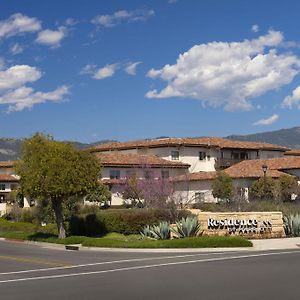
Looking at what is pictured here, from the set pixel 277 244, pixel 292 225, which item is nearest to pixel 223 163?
pixel 292 225

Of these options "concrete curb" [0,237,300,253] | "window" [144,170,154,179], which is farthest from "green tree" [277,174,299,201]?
"concrete curb" [0,237,300,253]

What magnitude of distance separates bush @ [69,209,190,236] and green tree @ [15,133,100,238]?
419 cm

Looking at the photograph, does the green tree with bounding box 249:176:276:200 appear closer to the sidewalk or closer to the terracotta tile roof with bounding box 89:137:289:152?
the terracotta tile roof with bounding box 89:137:289:152

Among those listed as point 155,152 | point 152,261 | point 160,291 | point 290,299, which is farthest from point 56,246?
point 155,152

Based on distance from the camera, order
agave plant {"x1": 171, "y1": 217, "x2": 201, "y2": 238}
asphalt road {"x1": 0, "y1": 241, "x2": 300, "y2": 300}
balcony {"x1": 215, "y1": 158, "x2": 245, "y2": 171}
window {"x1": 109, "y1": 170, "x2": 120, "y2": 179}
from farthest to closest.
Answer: balcony {"x1": 215, "y1": 158, "x2": 245, "y2": 171}, window {"x1": 109, "y1": 170, "x2": 120, "y2": 179}, agave plant {"x1": 171, "y1": 217, "x2": 201, "y2": 238}, asphalt road {"x1": 0, "y1": 241, "x2": 300, "y2": 300}

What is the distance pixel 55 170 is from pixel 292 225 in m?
13.1

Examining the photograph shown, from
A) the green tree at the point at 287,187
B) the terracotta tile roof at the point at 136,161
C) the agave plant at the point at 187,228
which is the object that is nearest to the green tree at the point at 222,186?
the green tree at the point at 287,187

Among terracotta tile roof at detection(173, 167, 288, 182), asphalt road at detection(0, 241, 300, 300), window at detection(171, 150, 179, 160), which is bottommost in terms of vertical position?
asphalt road at detection(0, 241, 300, 300)

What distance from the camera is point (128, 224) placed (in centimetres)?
3662

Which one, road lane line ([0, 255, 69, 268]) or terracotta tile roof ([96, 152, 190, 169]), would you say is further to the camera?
terracotta tile roof ([96, 152, 190, 169])

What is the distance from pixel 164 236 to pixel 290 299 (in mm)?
19273

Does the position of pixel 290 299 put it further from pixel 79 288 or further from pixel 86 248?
pixel 86 248

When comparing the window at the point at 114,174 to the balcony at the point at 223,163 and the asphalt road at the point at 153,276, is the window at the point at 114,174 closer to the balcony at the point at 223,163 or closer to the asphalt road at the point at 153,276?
the balcony at the point at 223,163

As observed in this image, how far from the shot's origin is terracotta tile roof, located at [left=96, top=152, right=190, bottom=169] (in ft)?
206
